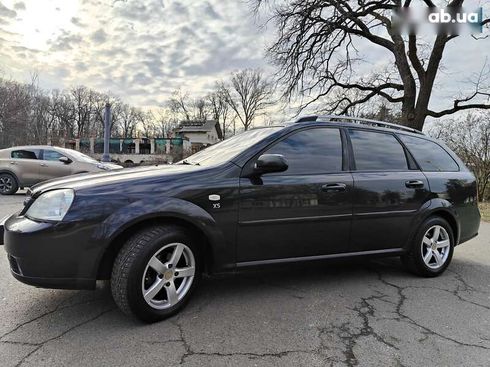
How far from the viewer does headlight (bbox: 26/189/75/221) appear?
108 inches

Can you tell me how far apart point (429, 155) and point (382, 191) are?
1127mm

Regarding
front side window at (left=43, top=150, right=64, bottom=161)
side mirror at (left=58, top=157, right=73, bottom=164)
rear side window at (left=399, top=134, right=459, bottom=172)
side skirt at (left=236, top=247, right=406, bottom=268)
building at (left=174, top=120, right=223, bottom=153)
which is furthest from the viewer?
building at (left=174, top=120, right=223, bottom=153)

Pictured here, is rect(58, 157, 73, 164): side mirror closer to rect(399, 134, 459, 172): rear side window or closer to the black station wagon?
the black station wagon

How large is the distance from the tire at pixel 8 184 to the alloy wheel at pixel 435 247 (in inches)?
452

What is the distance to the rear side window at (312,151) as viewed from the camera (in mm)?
3539

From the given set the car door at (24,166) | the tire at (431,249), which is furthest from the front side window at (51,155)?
the tire at (431,249)

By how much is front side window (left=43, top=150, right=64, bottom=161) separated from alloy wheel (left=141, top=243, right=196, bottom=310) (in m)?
9.64

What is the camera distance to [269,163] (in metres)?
3.17

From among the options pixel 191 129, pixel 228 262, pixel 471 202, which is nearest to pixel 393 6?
pixel 471 202

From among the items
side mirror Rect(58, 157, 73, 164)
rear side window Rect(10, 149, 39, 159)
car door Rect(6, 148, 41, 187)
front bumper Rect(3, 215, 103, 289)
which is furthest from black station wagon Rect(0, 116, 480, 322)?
rear side window Rect(10, 149, 39, 159)

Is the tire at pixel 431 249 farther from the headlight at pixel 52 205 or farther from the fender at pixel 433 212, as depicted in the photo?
the headlight at pixel 52 205

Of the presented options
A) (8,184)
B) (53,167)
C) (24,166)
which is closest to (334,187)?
(53,167)

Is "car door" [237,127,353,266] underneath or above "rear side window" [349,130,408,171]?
underneath

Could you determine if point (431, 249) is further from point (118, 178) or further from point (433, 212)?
point (118, 178)
